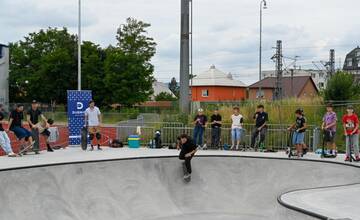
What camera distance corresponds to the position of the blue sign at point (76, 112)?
16.6 m

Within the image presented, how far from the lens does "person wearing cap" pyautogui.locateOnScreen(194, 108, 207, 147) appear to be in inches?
635

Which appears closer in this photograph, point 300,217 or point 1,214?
point 300,217

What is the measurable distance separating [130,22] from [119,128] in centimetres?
3154

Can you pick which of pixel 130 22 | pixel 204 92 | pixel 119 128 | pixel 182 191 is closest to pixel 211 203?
pixel 182 191

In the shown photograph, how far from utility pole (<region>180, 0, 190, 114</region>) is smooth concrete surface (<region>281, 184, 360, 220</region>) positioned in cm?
1022

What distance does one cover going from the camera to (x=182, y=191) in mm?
12148

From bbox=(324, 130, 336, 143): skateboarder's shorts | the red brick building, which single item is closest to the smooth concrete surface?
bbox=(324, 130, 336, 143): skateboarder's shorts

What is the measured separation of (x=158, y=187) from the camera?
12070 millimetres

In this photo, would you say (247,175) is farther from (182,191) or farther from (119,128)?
(119,128)

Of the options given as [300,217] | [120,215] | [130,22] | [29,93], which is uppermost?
[130,22]

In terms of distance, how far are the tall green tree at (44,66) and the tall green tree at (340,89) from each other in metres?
30.7

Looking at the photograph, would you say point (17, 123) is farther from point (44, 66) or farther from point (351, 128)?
point (44, 66)

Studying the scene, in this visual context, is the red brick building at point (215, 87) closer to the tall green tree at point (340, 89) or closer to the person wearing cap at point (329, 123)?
the tall green tree at point (340, 89)

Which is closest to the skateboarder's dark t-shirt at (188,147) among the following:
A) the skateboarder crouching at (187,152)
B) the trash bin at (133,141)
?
the skateboarder crouching at (187,152)
